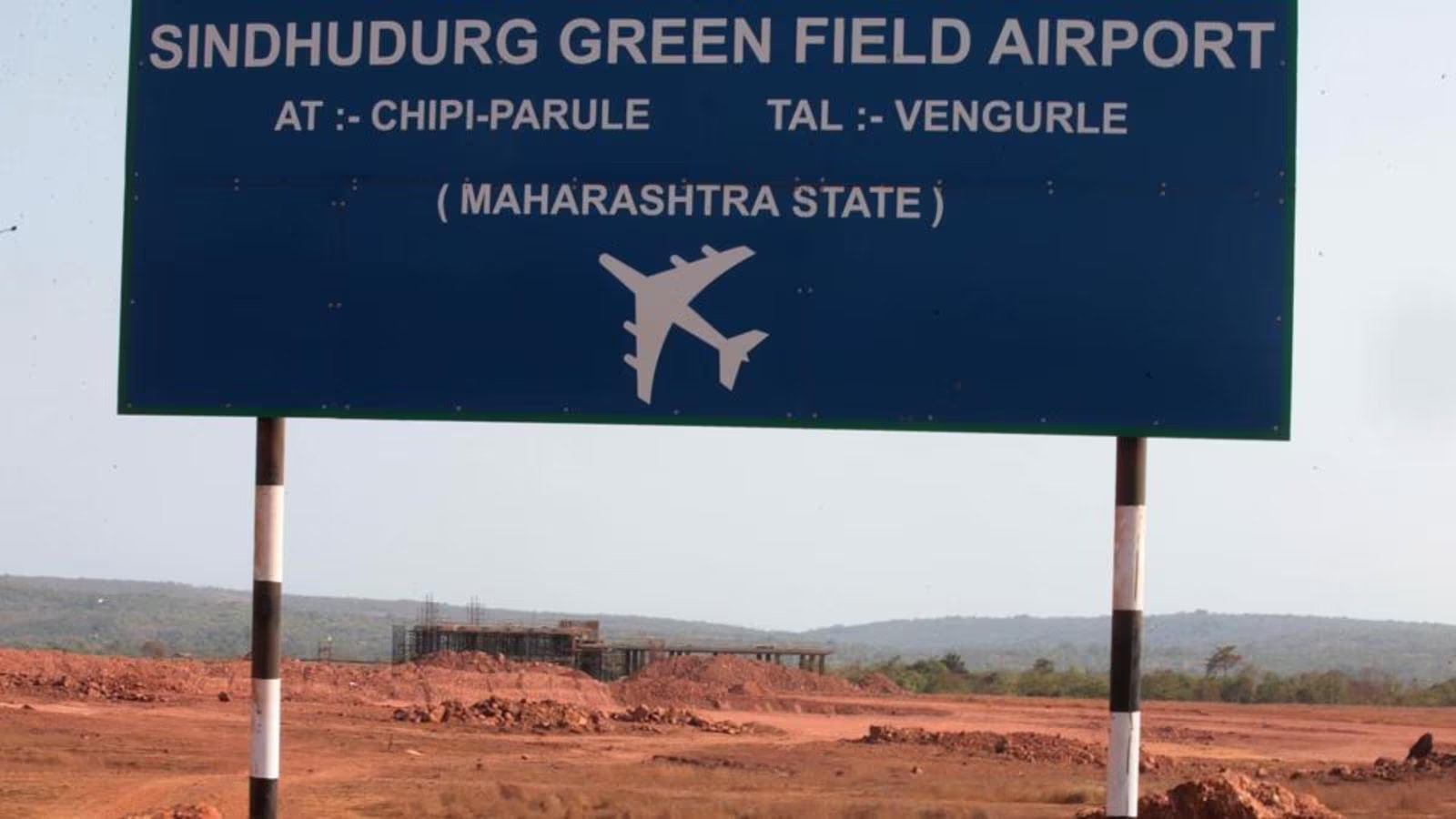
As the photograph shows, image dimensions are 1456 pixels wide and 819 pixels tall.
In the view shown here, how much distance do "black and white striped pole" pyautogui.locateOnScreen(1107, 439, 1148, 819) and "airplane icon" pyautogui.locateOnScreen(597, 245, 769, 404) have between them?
1.69 metres

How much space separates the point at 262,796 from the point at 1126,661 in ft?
13.0

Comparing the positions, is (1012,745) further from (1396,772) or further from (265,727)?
(265,727)

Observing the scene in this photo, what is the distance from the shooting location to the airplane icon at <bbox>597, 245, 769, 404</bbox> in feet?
28.7

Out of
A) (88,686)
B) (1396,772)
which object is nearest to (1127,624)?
(1396,772)

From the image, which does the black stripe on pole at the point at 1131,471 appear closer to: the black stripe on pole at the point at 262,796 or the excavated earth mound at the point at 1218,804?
the black stripe on pole at the point at 262,796

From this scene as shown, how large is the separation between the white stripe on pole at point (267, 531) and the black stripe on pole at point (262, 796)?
931 millimetres

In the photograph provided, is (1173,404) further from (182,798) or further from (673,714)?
(673,714)

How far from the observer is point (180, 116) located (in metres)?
9.33

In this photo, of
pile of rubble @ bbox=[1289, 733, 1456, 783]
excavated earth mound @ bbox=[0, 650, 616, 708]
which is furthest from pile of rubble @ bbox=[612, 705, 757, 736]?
pile of rubble @ bbox=[1289, 733, 1456, 783]

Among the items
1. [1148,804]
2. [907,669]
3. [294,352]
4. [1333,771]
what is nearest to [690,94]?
[294,352]

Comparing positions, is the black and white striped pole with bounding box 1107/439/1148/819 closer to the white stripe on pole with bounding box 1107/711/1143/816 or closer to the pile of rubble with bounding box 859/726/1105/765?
the white stripe on pole with bounding box 1107/711/1143/816

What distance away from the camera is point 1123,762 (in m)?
8.41

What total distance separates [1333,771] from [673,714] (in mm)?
13228

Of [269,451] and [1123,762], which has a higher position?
[269,451]
